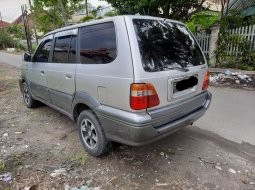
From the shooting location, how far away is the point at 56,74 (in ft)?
11.7

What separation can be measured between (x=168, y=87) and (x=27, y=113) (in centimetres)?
387

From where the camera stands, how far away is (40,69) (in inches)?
163

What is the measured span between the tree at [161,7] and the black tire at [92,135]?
23.9 feet

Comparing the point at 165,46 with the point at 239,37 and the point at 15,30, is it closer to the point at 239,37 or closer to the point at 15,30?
the point at 239,37

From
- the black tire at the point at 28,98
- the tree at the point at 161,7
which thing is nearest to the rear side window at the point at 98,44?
the black tire at the point at 28,98

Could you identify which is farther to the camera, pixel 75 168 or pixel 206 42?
pixel 206 42

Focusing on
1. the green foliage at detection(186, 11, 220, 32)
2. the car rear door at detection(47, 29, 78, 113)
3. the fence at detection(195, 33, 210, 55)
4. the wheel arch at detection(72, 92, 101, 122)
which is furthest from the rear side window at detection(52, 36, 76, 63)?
the green foliage at detection(186, 11, 220, 32)

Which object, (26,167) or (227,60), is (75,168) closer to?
(26,167)

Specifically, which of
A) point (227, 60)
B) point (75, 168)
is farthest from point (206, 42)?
point (75, 168)

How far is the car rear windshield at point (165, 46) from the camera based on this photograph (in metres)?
2.43

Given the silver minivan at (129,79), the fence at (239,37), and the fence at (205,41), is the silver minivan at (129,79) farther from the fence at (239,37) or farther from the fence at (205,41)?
the fence at (205,41)

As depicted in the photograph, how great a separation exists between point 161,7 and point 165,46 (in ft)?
25.8

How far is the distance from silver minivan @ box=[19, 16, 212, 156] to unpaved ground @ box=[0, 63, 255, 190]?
1.10 ft

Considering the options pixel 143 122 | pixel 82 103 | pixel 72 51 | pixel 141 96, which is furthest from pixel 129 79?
pixel 72 51
